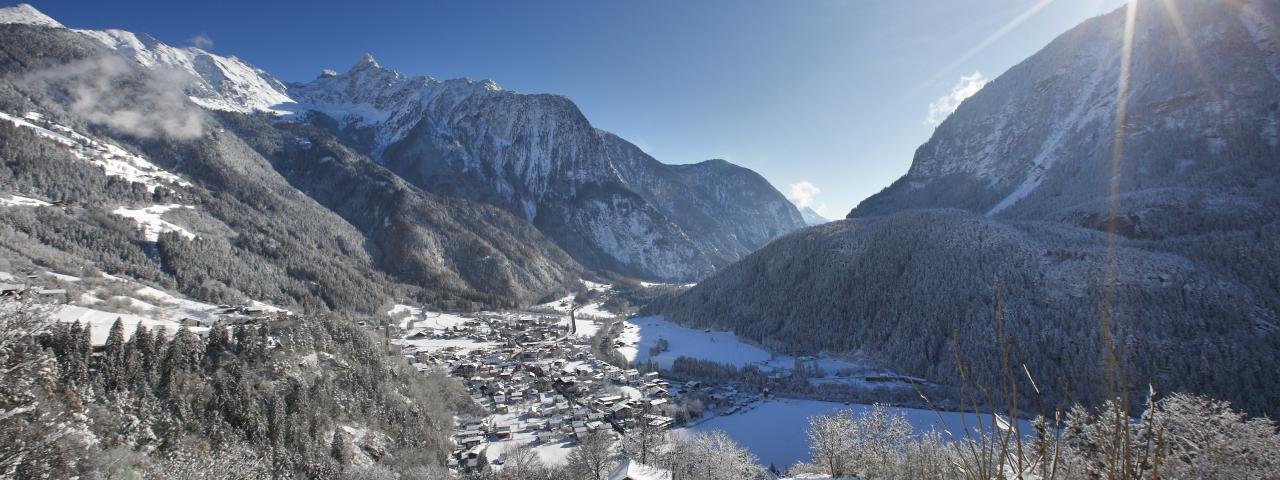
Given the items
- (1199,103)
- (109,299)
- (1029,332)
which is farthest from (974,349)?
(1199,103)

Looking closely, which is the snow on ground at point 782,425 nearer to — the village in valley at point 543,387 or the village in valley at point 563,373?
the village in valley at point 563,373

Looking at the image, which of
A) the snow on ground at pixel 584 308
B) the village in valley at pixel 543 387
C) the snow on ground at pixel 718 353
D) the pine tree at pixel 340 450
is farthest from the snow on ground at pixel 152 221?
the snow on ground at pixel 584 308

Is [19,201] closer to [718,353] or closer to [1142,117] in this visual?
[718,353]

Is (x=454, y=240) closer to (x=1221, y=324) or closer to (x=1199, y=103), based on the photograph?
(x=1221, y=324)

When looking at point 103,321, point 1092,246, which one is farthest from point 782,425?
point 1092,246

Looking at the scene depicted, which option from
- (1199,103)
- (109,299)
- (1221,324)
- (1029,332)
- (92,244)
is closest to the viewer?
(109,299)

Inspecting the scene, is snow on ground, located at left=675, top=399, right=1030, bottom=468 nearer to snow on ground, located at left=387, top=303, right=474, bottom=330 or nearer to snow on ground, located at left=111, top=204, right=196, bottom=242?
snow on ground, located at left=387, top=303, right=474, bottom=330
